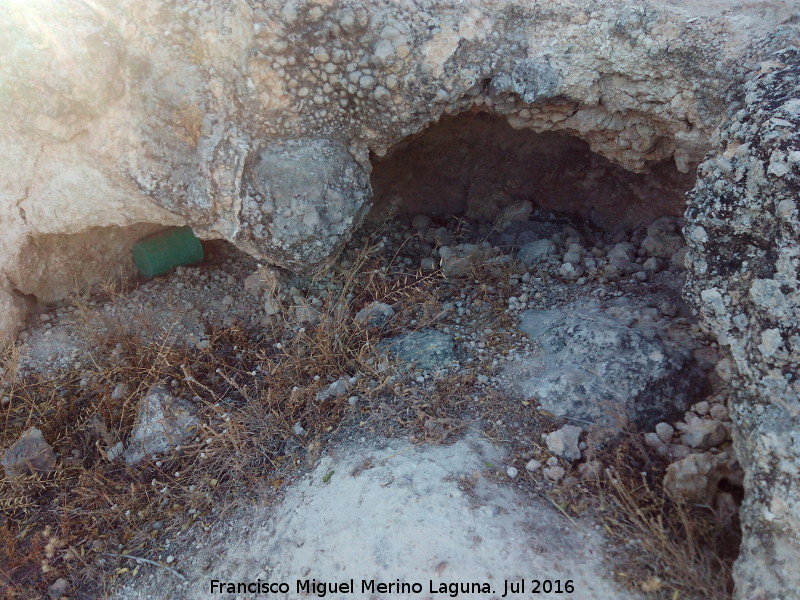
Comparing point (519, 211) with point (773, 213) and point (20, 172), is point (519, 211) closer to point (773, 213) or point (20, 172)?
Answer: point (773, 213)

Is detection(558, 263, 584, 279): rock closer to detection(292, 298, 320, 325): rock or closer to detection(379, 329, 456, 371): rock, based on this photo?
detection(379, 329, 456, 371): rock

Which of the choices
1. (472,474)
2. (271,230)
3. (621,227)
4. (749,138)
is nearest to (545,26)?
(749,138)

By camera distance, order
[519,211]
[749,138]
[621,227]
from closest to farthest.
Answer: [749,138], [621,227], [519,211]

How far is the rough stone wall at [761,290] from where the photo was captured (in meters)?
1.45

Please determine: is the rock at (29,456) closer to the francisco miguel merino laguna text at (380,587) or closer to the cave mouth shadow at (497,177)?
the francisco miguel merino laguna text at (380,587)

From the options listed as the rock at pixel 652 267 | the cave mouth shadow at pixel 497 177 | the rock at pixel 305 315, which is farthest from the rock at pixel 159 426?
the rock at pixel 652 267

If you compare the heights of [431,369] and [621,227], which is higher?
[621,227]

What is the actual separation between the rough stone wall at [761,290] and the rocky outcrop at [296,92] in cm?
37

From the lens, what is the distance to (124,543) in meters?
2.07

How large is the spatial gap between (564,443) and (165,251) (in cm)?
212

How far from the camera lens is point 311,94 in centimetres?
227

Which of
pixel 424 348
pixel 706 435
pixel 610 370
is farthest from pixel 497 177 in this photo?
pixel 706 435

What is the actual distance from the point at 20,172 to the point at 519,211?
89.7 inches

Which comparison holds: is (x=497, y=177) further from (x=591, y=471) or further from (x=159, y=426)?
(x=159, y=426)
